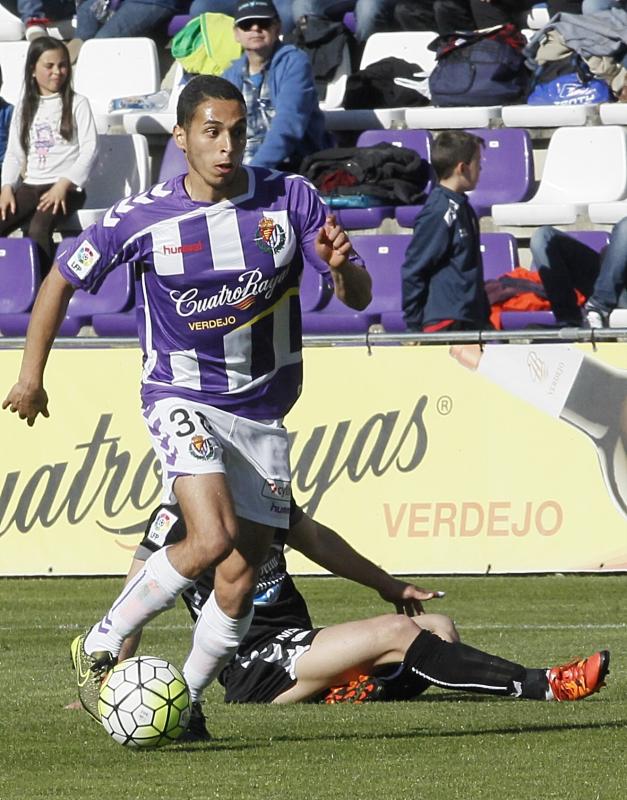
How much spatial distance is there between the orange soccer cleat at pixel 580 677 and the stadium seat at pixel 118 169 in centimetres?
862

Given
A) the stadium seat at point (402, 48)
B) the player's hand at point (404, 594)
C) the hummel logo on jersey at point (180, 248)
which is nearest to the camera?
the hummel logo on jersey at point (180, 248)

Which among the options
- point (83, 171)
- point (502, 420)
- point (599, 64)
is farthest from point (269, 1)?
point (502, 420)

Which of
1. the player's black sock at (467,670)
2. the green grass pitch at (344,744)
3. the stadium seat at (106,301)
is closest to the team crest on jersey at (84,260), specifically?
the green grass pitch at (344,744)

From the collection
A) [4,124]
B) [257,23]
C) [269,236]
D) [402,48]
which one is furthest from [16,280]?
[269,236]

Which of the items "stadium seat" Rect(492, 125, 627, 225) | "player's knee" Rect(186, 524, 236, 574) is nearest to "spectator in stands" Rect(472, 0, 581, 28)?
"stadium seat" Rect(492, 125, 627, 225)

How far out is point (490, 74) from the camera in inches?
560

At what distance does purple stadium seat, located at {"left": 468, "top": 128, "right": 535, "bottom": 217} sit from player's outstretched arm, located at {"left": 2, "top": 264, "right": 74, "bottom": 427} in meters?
8.37

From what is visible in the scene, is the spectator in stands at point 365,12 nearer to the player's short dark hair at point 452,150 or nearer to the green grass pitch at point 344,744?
the player's short dark hair at point 452,150

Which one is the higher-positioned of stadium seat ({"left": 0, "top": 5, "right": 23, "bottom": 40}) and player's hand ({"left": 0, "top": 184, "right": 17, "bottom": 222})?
stadium seat ({"left": 0, "top": 5, "right": 23, "bottom": 40})

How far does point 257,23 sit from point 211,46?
64.2 inches

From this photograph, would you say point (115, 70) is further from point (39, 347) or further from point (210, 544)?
point (210, 544)

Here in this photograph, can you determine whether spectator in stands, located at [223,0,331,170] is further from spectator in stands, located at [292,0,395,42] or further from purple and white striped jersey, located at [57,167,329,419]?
purple and white striped jersey, located at [57,167,329,419]

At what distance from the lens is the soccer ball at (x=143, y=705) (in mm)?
5230

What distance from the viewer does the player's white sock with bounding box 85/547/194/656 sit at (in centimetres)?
539
